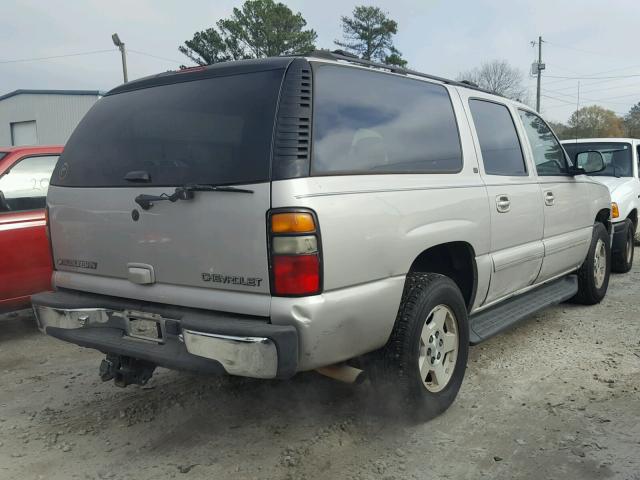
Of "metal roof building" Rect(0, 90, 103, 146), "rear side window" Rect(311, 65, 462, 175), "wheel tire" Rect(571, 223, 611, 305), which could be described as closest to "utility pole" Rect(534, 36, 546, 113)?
"metal roof building" Rect(0, 90, 103, 146)

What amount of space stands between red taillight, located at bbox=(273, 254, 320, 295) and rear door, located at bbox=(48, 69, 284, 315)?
0.06 metres

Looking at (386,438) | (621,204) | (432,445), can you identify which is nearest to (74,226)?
(386,438)

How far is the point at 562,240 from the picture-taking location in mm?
4848

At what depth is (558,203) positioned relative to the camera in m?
4.78

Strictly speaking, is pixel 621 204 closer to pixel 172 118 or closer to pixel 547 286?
pixel 547 286

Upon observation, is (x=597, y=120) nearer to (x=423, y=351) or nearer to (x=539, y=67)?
(x=539, y=67)

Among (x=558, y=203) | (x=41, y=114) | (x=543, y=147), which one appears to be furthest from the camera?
(x=41, y=114)

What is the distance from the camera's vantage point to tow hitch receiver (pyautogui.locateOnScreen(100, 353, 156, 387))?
3236mm

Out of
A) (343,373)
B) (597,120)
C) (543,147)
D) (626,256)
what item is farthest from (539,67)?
(343,373)

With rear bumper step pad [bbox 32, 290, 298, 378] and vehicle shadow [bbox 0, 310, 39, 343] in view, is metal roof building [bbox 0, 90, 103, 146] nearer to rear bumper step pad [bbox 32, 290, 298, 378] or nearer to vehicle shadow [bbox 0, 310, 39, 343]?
vehicle shadow [bbox 0, 310, 39, 343]

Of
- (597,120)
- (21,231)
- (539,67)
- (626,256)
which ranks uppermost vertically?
(539,67)

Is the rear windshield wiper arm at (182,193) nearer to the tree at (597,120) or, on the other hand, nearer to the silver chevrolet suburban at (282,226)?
the silver chevrolet suburban at (282,226)

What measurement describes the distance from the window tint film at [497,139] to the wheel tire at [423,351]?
106 centimetres

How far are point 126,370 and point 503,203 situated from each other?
8.49 ft
